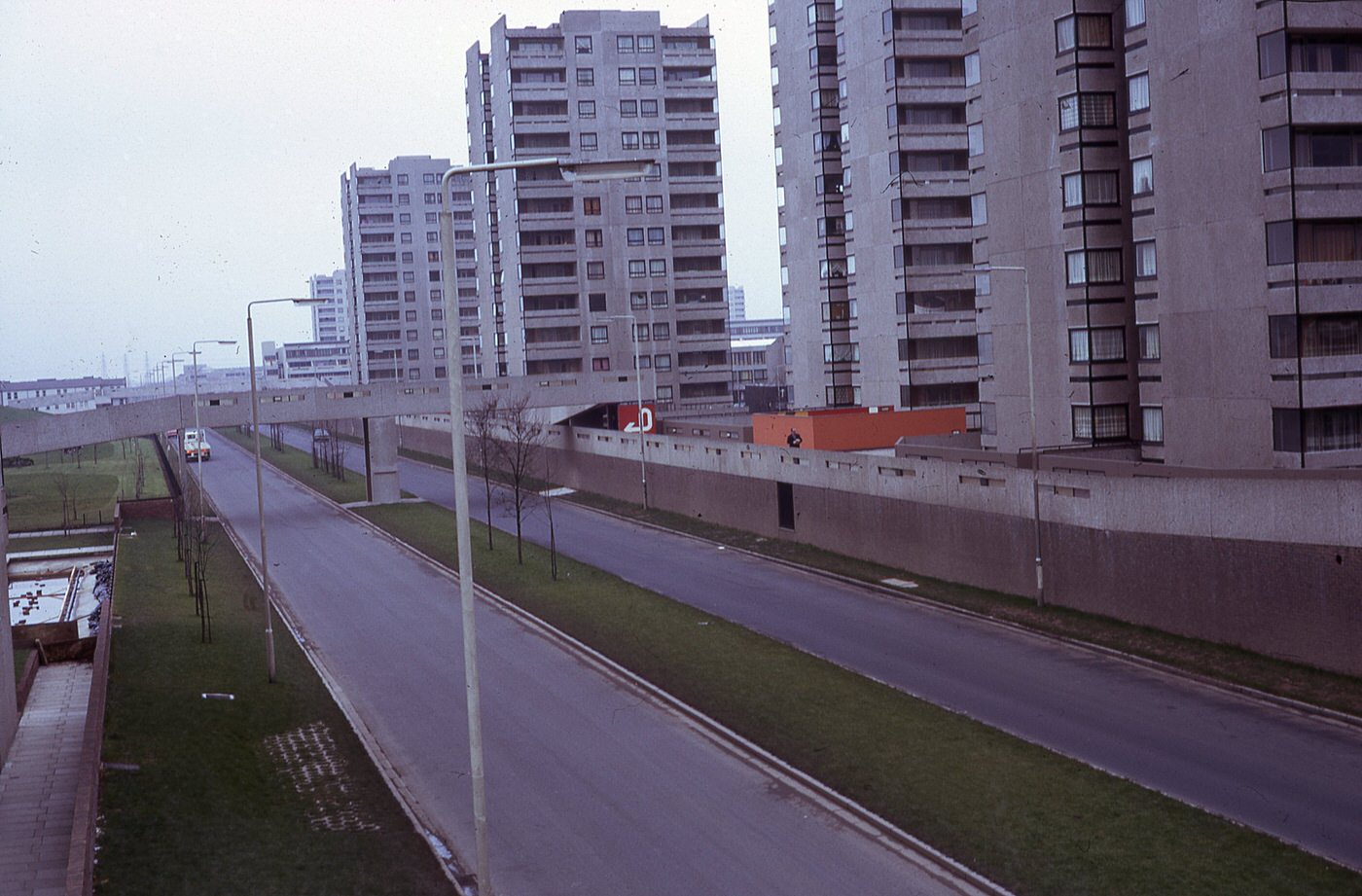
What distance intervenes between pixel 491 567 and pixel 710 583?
9.49 metres

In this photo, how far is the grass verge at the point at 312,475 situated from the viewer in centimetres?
7425

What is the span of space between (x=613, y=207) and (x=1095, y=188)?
56517 mm

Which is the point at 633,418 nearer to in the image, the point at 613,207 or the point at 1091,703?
the point at 613,207

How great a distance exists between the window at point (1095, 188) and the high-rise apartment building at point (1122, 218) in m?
0.06

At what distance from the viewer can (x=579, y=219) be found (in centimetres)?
9475

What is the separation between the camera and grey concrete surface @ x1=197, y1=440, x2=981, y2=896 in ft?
58.1

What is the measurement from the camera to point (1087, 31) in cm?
4262

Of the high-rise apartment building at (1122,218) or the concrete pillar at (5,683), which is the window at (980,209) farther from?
the concrete pillar at (5,683)

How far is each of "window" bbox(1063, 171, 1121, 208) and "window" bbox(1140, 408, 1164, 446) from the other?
776 centimetres

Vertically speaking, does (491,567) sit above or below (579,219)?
below

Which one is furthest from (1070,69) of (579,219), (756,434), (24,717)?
(579,219)

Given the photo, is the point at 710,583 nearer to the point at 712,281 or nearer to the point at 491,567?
the point at 491,567

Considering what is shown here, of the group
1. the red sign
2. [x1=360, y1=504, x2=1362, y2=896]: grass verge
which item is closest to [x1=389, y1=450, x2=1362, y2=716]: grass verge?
[x1=360, y1=504, x2=1362, y2=896]: grass verge

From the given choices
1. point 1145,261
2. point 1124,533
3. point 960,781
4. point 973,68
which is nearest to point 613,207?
point 973,68
